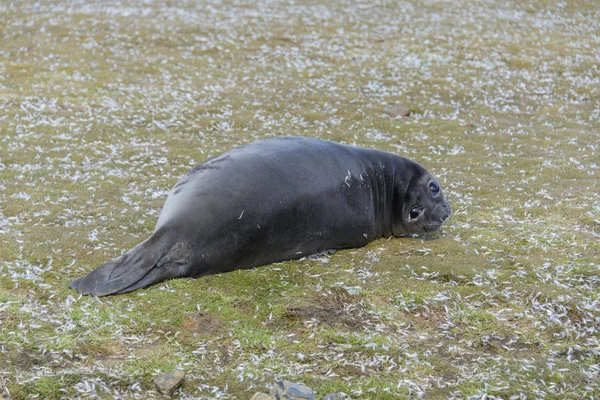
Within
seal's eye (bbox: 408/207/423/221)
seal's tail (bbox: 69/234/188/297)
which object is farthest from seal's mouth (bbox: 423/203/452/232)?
seal's tail (bbox: 69/234/188/297)

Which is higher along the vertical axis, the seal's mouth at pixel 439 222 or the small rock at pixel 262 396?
the small rock at pixel 262 396

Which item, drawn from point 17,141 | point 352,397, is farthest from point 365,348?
point 17,141

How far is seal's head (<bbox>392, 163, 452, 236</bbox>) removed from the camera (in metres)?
9.39

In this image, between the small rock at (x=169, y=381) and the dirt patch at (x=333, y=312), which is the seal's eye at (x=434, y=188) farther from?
the small rock at (x=169, y=381)

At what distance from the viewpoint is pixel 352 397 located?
219 inches

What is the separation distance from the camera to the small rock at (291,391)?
530cm

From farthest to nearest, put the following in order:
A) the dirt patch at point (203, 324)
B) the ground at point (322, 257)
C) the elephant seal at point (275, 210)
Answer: the elephant seal at point (275, 210), the dirt patch at point (203, 324), the ground at point (322, 257)

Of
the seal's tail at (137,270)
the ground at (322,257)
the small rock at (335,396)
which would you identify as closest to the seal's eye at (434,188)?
the ground at (322,257)

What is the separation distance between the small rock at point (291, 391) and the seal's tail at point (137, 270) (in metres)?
2.36

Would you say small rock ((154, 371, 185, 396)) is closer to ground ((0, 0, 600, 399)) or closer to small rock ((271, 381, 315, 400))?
ground ((0, 0, 600, 399))

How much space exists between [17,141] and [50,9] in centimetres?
1422

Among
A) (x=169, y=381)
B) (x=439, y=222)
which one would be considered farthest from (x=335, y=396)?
(x=439, y=222)

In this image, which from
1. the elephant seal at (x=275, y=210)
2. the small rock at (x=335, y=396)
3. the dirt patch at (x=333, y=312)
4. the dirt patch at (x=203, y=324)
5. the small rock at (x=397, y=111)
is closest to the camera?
the small rock at (x=335, y=396)

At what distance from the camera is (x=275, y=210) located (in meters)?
7.92
